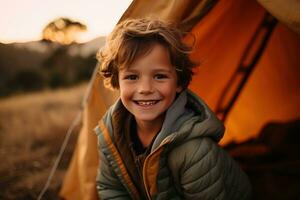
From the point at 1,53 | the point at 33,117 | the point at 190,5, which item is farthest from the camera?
the point at 1,53

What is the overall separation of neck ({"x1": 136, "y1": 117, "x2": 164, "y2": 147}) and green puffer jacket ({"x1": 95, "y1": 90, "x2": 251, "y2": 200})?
0.38 feet

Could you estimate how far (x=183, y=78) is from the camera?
1.81m

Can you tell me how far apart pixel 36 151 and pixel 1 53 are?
720cm

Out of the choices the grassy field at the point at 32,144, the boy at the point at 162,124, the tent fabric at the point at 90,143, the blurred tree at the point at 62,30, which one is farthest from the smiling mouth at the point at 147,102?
the blurred tree at the point at 62,30

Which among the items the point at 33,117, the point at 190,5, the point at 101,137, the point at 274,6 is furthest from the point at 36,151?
the point at 274,6

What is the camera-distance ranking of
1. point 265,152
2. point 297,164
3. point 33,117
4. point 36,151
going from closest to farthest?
1. point 297,164
2. point 265,152
3. point 36,151
4. point 33,117

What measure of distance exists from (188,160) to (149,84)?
1.05ft

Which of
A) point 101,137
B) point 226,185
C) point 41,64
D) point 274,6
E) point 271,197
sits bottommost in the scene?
point 41,64

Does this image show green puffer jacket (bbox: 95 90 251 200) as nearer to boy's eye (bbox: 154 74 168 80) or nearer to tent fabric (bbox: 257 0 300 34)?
boy's eye (bbox: 154 74 168 80)

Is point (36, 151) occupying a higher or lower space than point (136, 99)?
lower

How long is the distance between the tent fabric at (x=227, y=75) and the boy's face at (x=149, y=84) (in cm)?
37

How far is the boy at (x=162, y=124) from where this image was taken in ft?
5.52

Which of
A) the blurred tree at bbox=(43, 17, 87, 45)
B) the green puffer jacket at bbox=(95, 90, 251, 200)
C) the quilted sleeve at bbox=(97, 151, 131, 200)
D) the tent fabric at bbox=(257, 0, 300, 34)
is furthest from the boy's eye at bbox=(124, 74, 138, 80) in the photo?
the blurred tree at bbox=(43, 17, 87, 45)

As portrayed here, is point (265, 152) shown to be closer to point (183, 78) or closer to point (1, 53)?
point (183, 78)
